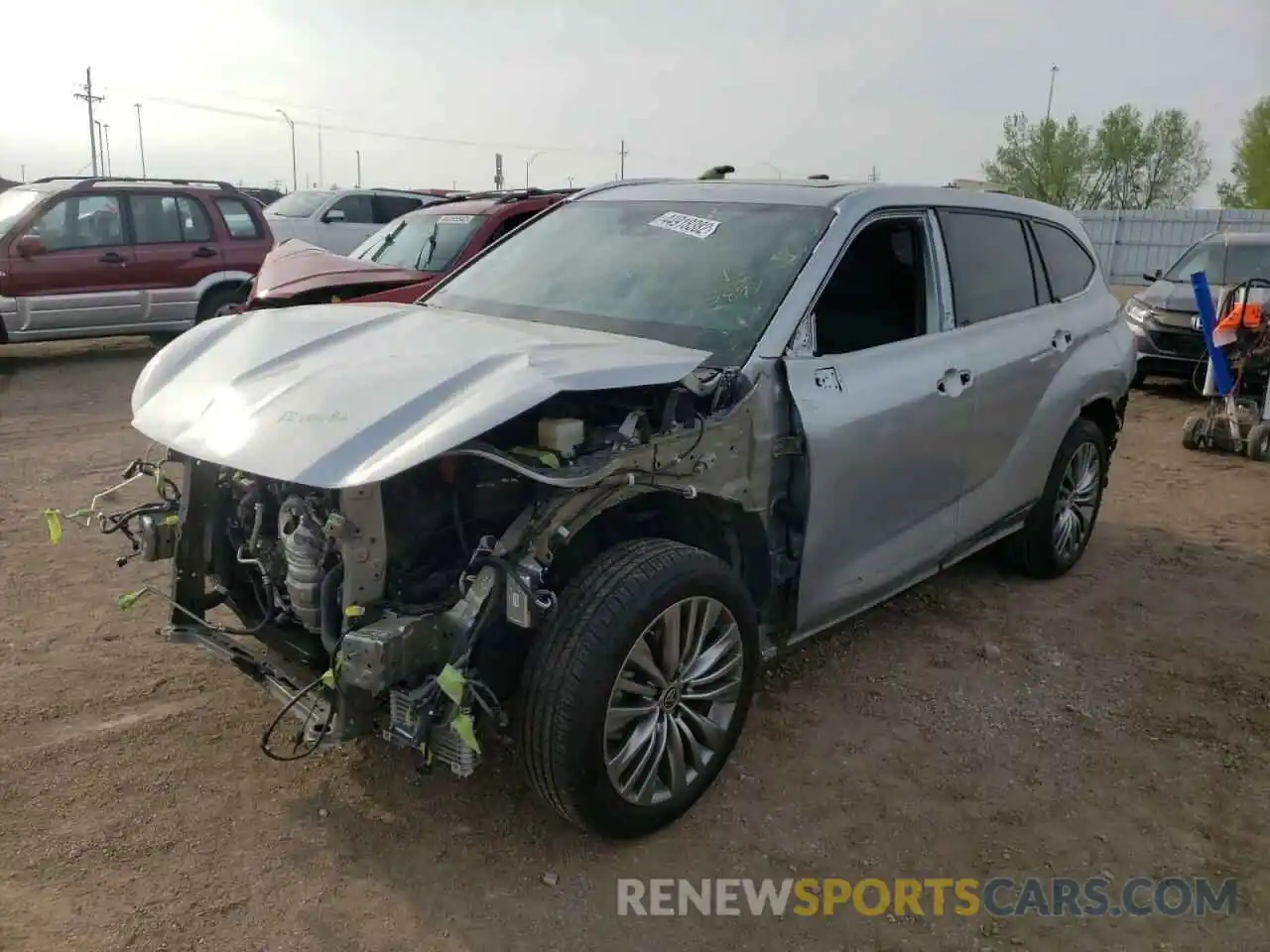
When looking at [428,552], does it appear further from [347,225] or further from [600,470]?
[347,225]

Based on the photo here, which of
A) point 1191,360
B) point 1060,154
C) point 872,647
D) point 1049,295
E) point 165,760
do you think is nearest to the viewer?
point 165,760

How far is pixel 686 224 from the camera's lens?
157 inches

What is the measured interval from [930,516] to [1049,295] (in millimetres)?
1610

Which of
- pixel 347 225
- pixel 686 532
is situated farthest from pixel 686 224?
pixel 347 225

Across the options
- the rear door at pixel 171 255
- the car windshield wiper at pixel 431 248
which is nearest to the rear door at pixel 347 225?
the rear door at pixel 171 255

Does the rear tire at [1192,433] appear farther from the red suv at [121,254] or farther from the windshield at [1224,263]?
the red suv at [121,254]

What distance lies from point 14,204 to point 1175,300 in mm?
12182

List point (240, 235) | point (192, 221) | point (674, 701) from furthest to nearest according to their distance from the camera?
point (240, 235) < point (192, 221) < point (674, 701)

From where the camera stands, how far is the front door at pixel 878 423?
3.47 metres

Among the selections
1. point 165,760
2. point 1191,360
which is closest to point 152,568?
point 165,760

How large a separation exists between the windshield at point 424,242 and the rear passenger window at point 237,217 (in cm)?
284

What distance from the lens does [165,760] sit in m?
3.39

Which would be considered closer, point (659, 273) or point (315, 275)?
point (659, 273)

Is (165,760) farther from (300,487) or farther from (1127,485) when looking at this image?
(1127,485)
